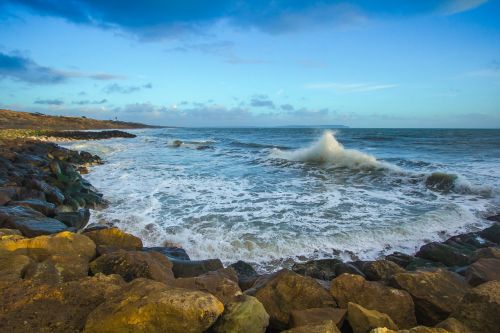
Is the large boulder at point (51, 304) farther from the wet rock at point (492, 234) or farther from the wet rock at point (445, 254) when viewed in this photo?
the wet rock at point (492, 234)

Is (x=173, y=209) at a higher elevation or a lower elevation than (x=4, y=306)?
lower

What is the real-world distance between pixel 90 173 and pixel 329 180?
10.3 metres

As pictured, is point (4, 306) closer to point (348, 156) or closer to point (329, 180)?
point (329, 180)

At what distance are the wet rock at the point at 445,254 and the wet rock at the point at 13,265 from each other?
5.51 meters

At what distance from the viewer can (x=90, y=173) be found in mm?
15211

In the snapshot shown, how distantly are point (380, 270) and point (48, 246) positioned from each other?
4.02m

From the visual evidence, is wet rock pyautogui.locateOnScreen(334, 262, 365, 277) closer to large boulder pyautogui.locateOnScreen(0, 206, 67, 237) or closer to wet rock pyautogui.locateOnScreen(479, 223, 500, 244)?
wet rock pyautogui.locateOnScreen(479, 223, 500, 244)

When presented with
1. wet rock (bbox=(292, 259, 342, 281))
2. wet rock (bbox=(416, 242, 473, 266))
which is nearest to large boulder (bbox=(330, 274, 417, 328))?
wet rock (bbox=(292, 259, 342, 281))

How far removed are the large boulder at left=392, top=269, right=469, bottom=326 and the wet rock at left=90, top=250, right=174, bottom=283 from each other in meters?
2.46

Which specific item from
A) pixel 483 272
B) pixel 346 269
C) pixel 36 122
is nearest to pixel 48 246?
pixel 346 269

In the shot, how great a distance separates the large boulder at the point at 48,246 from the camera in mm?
3629

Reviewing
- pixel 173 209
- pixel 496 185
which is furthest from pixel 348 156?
pixel 173 209

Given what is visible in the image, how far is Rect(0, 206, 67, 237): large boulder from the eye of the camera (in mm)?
4711

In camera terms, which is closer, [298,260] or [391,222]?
[298,260]
